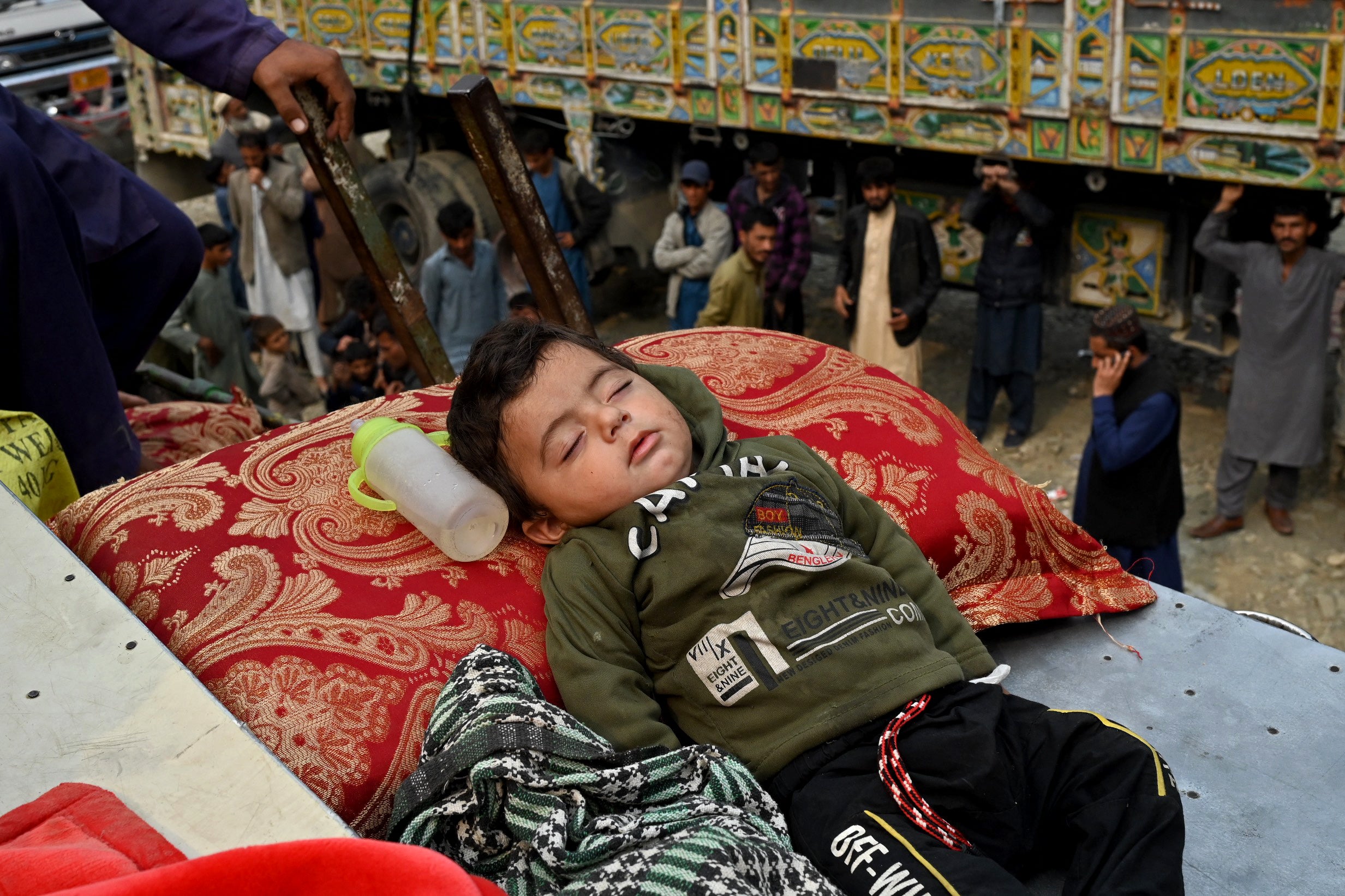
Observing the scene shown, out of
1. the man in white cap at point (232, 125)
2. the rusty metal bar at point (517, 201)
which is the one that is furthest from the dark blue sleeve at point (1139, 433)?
the man in white cap at point (232, 125)

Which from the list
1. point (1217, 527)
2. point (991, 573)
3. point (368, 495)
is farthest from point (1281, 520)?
point (368, 495)

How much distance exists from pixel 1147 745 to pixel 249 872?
1.32 metres

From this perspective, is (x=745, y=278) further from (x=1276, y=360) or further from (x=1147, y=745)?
(x=1147, y=745)

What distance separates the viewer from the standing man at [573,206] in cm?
842

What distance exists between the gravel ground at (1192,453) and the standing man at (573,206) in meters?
0.90

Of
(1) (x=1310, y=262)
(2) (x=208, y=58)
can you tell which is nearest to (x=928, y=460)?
(2) (x=208, y=58)

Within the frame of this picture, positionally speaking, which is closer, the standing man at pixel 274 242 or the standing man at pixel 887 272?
the standing man at pixel 887 272

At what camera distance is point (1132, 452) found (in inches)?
193

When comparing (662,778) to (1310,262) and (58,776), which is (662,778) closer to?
(58,776)

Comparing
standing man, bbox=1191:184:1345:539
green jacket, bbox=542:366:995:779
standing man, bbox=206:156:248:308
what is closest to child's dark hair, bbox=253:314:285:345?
standing man, bbox=206:156:248:308

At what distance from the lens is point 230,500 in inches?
89.7

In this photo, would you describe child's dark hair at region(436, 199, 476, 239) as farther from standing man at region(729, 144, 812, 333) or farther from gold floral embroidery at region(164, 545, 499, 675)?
gold floral embroidery at region(164, 545, 499, 675)

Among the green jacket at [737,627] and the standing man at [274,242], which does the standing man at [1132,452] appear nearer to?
the green jacket at [737,627]

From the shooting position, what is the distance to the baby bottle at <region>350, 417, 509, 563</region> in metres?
2.18
